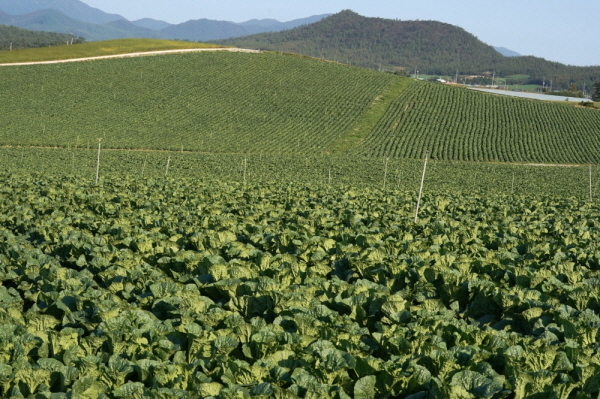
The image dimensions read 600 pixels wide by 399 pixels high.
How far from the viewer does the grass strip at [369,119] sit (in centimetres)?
5679

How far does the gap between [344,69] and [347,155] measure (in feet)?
130

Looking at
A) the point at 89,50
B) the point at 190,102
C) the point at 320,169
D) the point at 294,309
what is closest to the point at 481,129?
the point at 320,169

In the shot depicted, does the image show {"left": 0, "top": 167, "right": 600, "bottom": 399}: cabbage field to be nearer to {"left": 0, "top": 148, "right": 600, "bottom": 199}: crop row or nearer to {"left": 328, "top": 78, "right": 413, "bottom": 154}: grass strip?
{"left": 0, "top": 148, "right": 600, "bottom": 199}: crop row

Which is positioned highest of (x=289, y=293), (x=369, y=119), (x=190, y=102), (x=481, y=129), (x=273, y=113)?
(x=481, y=129)

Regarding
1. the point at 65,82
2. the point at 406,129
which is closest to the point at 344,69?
the point at 406,129

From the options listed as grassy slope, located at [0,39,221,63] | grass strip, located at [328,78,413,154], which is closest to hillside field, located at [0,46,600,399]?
grass strip, located at [328,78,413,154]

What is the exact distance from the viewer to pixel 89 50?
92875 mm

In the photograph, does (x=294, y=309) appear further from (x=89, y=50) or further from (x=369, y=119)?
(x=89, y=50)

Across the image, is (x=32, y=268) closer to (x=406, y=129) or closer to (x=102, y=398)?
(x=102, y=398)

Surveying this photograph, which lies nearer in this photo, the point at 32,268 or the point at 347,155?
the point at 32,268

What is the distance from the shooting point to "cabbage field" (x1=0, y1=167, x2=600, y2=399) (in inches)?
186

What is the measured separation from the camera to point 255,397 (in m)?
4.31

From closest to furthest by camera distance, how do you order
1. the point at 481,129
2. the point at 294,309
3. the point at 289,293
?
the point at 294,309
the point at 289,293
the point at 481,129

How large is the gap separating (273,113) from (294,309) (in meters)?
60.7
